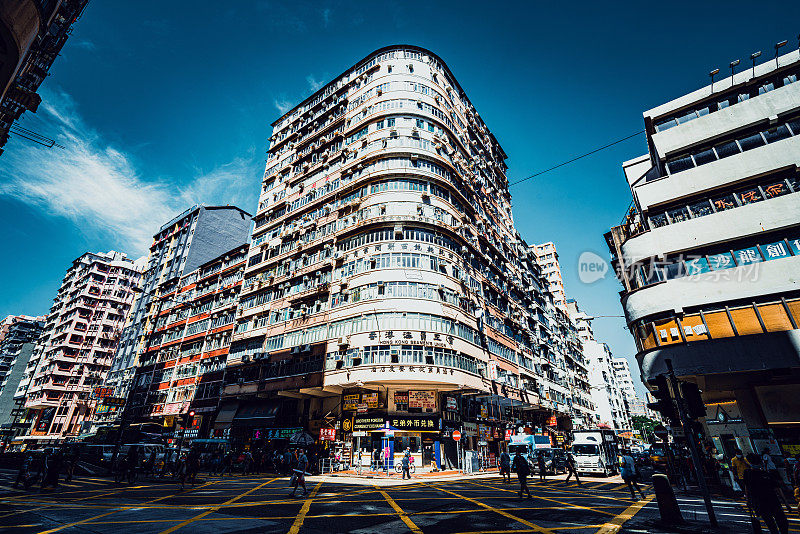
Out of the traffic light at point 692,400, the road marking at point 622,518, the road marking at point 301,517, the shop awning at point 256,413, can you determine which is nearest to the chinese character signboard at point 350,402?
the shop awning at point 256,413

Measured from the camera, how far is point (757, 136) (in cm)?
2166

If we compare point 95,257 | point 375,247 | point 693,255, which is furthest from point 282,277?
point 95,257

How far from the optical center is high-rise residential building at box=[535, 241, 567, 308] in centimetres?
8071

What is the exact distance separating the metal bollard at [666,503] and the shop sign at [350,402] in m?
22.6

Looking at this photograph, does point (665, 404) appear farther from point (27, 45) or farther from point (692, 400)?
point (27, 45)

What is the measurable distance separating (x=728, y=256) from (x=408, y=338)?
65.4 feet

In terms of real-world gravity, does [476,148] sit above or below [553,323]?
above

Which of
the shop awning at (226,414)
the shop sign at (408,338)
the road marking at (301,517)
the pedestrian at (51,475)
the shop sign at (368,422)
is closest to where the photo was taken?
the road marking at (301,517)

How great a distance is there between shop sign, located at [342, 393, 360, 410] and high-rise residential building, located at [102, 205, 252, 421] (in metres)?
39.2

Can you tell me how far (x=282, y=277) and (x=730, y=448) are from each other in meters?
36.5

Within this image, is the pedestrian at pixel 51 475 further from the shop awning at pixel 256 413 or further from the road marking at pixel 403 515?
the shop awning at pixel 256 413

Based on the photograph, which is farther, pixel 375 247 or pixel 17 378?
pixel 17 378

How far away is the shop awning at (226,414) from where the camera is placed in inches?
1485

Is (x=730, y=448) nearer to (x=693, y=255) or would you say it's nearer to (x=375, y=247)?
(x=693, y=255)
